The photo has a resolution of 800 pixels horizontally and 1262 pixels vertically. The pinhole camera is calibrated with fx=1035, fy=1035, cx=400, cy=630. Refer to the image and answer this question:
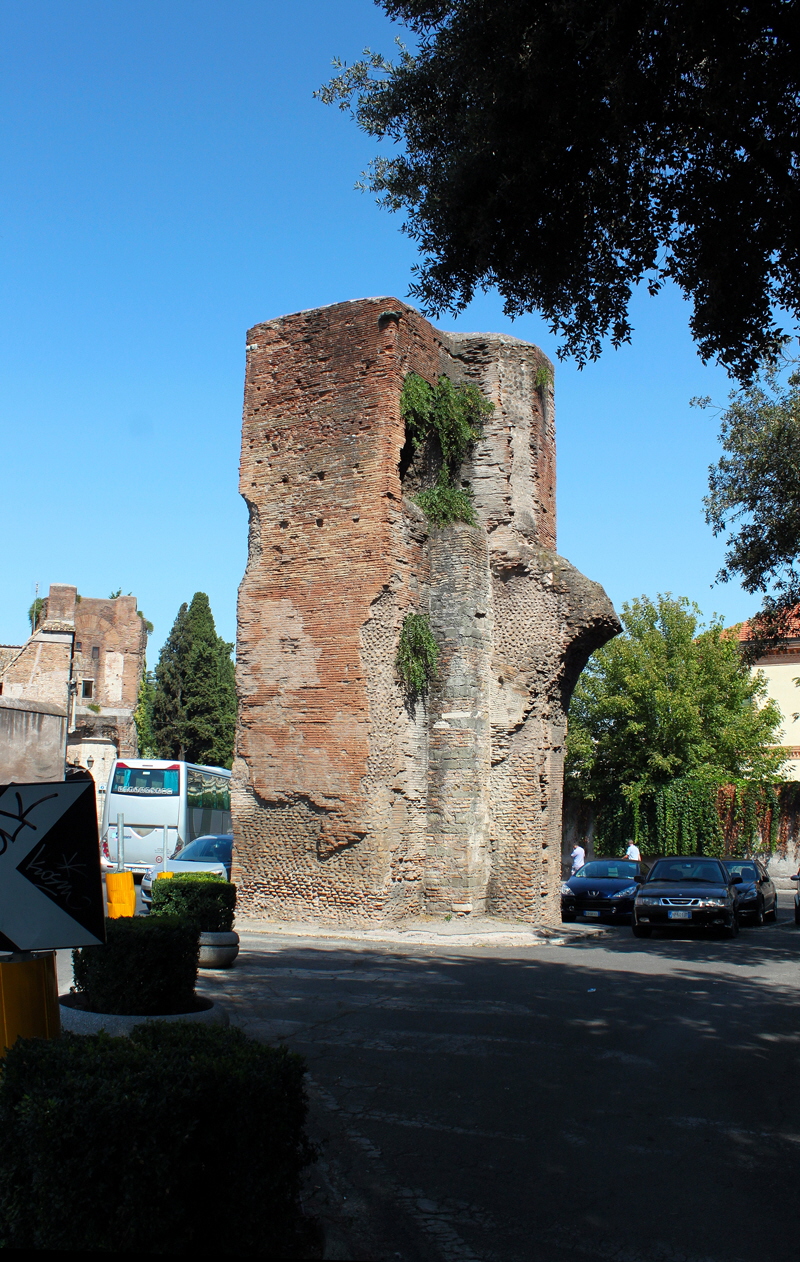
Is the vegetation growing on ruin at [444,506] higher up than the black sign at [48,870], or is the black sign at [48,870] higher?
the vegetation growing on ruin at [444,506]

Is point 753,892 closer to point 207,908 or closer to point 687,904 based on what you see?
point 687,904

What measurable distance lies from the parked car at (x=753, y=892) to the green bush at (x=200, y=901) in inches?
456

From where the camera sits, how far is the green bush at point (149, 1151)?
10.8 feet

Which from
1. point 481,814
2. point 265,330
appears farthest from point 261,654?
point 265,330

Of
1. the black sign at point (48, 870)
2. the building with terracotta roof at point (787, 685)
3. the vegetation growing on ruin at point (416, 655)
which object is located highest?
the building with terracotta roof at point (787, 685)

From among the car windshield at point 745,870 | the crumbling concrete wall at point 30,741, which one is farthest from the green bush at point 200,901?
the car windshield at point 745,870

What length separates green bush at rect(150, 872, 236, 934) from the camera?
35.7 feet

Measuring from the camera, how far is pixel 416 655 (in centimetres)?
1642

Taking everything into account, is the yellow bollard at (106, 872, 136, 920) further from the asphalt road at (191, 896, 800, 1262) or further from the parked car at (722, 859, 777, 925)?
the parked car at (722, 859, 777, 925)

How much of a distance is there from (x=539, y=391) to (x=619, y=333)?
940 cm

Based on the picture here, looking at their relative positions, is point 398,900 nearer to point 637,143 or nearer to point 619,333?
point 619,333

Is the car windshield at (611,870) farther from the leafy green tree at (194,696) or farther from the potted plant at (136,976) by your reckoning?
the leafy green tree at (194,696)

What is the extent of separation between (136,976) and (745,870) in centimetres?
1796

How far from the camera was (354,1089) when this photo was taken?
637cm
